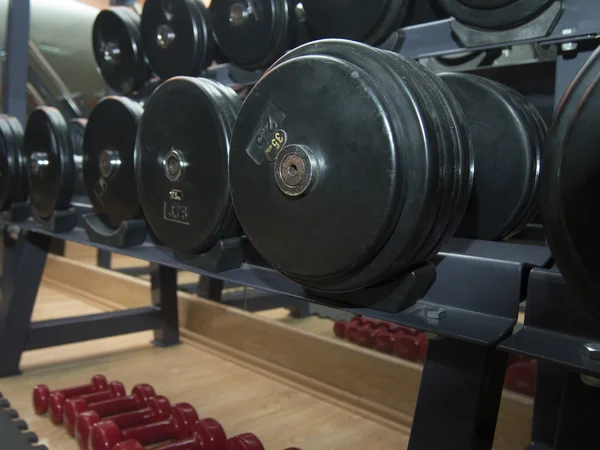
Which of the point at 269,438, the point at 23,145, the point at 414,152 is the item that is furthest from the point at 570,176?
the point at 23,145

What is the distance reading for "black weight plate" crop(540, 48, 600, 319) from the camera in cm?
52

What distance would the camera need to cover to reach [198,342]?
216 cm

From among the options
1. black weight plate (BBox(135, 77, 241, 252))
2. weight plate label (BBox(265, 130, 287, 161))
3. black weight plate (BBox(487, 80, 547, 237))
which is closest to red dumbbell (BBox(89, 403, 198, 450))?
black weight plate (BBox(135, 77, 241, 252))

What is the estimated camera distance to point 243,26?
1.38 metres

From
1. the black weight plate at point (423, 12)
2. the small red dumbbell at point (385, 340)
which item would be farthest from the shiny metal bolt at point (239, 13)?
the small red dumbbell at point (385, 340)

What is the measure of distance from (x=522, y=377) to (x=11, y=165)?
5.38 ft

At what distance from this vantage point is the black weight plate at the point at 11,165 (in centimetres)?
168

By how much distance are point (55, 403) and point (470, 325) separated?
1.20 m

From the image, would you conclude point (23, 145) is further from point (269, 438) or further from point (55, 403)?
point (269, 438)

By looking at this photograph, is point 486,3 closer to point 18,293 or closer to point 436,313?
point 436,313

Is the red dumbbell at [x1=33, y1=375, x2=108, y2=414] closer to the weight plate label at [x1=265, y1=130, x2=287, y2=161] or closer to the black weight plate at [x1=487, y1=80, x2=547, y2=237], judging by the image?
the weight plate label at [x1=265, y1=130, x2=287, y2=161]

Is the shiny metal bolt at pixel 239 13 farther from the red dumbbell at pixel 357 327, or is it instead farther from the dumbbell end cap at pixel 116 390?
the red dumbbell at pixel 357 327

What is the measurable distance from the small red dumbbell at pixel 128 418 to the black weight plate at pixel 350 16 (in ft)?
3.32

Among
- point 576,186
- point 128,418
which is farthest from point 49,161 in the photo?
point 576,186
